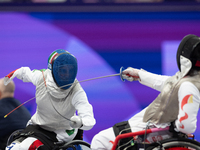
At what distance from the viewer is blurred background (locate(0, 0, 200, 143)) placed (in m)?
3.65

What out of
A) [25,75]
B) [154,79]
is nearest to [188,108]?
[154,79]

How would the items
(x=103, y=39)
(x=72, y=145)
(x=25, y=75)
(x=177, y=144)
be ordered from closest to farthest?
(x=177, y=144) < (x=72, y=145) < (x=25, y=75) < (x=103, y=39)

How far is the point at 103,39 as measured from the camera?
12.4ft

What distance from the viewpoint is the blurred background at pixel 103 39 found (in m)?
3.65

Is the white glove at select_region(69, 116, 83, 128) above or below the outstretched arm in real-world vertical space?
below

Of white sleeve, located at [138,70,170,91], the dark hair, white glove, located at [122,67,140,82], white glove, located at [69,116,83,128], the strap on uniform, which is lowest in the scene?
the strap on uniform

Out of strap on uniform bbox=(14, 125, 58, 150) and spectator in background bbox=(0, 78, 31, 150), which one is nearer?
strap on uniform bbox=(14, 125, 58, 150)

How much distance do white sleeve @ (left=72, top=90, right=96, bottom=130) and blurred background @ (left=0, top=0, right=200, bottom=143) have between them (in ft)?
3.88

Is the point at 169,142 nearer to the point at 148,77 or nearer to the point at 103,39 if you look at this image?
the point at 148,77

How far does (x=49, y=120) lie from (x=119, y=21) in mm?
1785

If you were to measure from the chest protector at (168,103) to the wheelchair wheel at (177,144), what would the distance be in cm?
14

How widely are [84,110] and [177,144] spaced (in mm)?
787

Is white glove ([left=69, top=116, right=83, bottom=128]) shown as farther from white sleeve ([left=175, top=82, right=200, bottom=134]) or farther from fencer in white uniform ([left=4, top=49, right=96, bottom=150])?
white sleeve ([left=175, top=82, right=200, bottom=134])

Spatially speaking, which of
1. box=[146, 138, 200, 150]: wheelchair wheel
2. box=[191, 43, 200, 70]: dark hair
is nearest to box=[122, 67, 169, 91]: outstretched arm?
box=[191, 43, 200, 70]: dark hair
